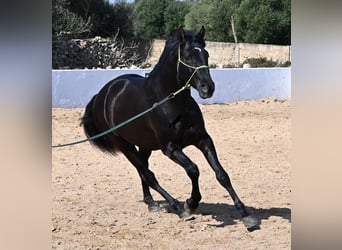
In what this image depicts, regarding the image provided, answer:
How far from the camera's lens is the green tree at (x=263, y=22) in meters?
11.0

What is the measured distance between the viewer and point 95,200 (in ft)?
15.8

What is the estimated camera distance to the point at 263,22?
481 inches

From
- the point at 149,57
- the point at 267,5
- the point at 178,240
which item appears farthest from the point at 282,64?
the point at 178,240

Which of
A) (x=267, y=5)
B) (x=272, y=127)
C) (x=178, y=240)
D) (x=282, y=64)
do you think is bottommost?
(x=178, y=240)

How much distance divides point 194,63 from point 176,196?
5.40ft

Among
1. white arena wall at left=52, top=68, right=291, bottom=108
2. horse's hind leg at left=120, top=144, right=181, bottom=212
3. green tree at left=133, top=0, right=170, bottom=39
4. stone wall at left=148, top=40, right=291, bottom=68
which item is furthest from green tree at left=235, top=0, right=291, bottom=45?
horse's hind leg at left=120, top=144, right=181, bottom=212

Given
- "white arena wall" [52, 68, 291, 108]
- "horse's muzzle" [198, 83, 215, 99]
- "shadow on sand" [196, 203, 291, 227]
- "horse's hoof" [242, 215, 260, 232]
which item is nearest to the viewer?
"horse's muzzle" [198, 83, 215, 99]

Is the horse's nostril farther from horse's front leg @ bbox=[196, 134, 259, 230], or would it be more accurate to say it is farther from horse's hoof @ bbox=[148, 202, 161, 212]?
horse's hoof @ bbox=[148, 202, 161, 212]

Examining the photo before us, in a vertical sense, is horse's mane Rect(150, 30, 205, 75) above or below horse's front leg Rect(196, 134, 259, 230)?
above

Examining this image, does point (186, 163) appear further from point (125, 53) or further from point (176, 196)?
point (125, 53)

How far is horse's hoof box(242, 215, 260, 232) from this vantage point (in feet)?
12.5

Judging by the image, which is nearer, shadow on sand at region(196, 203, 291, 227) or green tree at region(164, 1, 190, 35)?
shadow on sand at region(196, 203, 291, 227)

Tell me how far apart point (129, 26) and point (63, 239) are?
1341 cm
